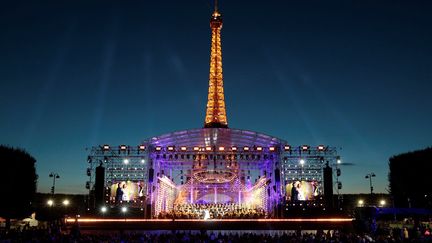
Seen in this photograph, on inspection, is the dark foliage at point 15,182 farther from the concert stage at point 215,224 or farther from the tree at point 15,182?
the concert stage at point 215,224

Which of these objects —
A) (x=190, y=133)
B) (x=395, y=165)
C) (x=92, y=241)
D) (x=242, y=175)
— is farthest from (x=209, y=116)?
(x=92, y=241)

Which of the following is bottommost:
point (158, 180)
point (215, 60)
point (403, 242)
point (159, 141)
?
point (403, 242)

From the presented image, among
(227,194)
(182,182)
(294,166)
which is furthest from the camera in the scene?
(227,194)

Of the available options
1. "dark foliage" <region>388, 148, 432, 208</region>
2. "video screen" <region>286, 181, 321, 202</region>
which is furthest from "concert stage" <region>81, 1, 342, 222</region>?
"dark foliage" <region>388, 148, 432, 208</region>

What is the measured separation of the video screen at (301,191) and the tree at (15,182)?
78.0 feet

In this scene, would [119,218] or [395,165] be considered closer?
[119,218]

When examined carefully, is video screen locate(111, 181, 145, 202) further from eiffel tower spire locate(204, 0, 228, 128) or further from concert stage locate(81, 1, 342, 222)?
eiffel tower spire locate(204, 0, 228, 128)

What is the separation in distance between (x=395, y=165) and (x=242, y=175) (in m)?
19.3

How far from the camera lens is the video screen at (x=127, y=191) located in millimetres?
40297

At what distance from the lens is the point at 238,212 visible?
42.2m

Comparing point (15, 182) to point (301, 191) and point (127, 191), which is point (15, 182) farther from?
point (301, 191)

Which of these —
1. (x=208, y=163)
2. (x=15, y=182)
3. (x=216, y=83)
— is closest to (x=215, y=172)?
(x=208, y=163)

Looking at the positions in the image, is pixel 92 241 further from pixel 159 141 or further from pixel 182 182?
pixel 182 182

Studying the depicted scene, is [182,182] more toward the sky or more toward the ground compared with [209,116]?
more toward the ground
